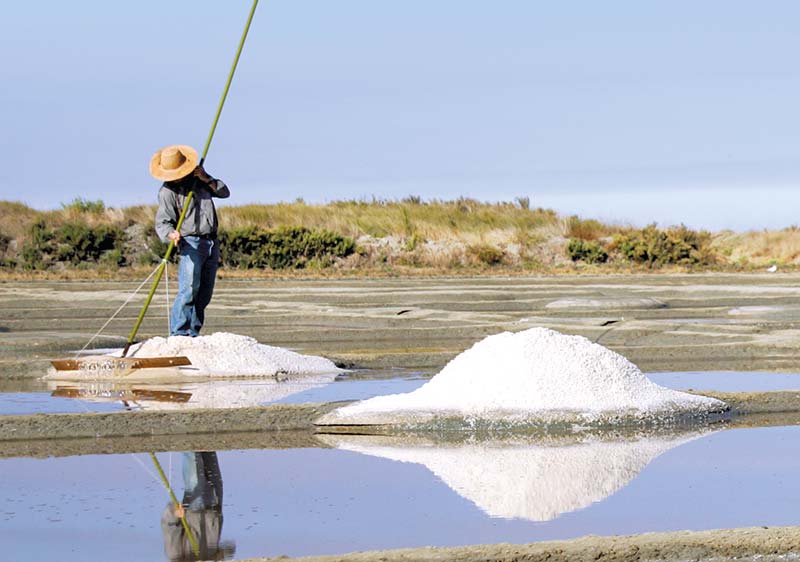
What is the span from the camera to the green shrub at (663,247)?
1592 inches

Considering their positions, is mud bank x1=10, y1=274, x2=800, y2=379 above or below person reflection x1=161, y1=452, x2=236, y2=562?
above

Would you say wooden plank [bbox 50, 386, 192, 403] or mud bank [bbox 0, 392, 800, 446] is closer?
mud bank [bbox 0, 392, 800, 446]

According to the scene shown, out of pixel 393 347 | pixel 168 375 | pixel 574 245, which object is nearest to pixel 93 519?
pixel 168 375

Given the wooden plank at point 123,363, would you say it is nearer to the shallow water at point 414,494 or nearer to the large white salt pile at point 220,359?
the large white salt pile at point 220,359

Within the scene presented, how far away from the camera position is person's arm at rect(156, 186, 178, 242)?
38.2 feet

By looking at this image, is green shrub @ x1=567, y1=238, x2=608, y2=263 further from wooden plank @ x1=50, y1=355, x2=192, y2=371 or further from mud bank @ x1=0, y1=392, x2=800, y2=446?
mud bank @ x1=0, y1=392, x2=800, y2=446

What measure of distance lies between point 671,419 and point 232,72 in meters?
4.64

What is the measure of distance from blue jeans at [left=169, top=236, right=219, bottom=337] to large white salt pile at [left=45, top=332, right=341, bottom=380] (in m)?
0.34

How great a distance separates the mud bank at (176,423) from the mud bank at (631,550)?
3.11 metres

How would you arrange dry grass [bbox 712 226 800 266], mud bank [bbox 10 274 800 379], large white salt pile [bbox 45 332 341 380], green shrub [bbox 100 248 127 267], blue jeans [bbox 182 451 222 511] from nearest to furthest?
1. blue jeans [bbox 182 451 222 511]
2. large white salt pile [bbox 45 332 341 380]
3. mud bank [bbox 10 274 800 379]
4. green shrub [bbox 100 248 127 267]
5. dry grass [bbox 712 226 800 266]

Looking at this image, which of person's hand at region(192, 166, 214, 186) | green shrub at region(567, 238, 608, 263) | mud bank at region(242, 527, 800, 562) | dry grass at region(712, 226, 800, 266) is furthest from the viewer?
dry grass at region(712, 226, 800, 266)

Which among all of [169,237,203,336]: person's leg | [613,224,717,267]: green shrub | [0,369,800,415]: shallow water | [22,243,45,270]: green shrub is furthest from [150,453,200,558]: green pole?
[613,224,717,267]: green shrub

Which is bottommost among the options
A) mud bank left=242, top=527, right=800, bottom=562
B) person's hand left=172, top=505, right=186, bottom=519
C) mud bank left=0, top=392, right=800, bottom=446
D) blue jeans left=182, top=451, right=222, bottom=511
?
mud bank left=242, top=527, right=800, bottom=562

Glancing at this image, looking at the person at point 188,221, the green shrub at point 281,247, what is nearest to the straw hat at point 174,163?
the person at point 188,221
